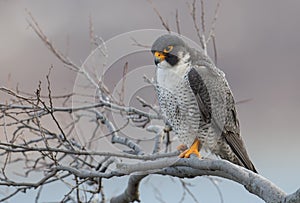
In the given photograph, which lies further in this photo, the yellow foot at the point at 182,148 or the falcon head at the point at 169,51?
the yellow foot at the point at 182,148

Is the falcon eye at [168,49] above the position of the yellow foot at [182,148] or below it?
above

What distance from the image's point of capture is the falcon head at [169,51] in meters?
2.95

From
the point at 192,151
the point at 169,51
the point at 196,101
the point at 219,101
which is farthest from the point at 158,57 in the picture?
the point at 192,151

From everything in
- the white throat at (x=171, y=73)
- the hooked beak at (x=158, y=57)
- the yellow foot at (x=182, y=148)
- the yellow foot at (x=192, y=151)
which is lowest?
the yellow foot at (x=182, y=148)

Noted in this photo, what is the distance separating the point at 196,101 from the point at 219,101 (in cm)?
18

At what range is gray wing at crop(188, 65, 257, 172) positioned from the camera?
9.85 ft

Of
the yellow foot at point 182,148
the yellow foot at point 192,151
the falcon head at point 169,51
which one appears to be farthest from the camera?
the yellow foot at point 182,148

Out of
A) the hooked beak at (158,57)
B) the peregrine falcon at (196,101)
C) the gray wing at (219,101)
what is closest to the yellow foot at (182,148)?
the peregrine falcon at (196,101)

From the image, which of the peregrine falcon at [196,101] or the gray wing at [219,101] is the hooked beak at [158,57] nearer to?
the peregrine falcon at [196,101]

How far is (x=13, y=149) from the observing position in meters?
2.85

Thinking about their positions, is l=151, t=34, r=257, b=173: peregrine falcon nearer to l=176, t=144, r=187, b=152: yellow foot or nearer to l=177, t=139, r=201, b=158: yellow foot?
l=177, t=139, r=201, b=158: yellow foot

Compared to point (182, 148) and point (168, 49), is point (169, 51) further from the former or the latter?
point (182, 148)

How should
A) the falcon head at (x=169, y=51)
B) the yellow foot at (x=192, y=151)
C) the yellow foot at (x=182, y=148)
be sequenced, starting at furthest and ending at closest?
the yellow foot at (x=182, y=148) → the yellow foot at (x=192, y=151) → the falcon head at (x=169, y=51)

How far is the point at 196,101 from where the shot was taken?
3018mm
